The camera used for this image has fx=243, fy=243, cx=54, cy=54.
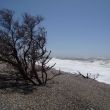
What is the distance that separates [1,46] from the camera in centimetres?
1427

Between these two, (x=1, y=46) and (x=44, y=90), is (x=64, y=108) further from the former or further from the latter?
(x=1, y=46)

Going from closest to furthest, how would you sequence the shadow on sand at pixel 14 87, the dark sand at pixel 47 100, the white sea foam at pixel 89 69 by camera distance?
the dark sand at pixel 47 100
the shadow on sand at pixel 14 87
the white sea foam at pixel 89 69

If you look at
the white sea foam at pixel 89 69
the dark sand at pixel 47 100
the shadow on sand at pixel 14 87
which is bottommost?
the dark sand at pixel 47 100

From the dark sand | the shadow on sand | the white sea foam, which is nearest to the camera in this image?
the dark sand

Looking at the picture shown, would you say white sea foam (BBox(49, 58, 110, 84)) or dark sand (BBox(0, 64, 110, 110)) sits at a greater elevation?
white sea foam (BBox(49, 58, 110, 84))

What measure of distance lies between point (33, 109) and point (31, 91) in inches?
100.0

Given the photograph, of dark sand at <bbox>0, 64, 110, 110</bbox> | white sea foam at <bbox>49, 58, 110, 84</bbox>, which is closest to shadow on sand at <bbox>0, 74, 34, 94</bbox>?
dark sand at <bbox>0, 64, 110, 110</bbox>

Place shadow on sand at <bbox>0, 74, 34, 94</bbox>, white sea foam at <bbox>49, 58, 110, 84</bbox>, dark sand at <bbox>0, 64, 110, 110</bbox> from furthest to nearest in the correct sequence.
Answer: white sea foam at <bbox>49, 58, 110, 84</bbox> < shadow on sand at <bbox>0, 74, 34, 94</bbox> < dark sand at <bbox>0, 64, 110, 110</bbox>

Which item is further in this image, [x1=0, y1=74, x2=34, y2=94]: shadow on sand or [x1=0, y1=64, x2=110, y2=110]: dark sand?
[x1=0, y1=74, x2=34, y2=94]: shadow on sand

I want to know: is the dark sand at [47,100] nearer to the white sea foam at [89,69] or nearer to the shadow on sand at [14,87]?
the shadow on sand at [14,87]

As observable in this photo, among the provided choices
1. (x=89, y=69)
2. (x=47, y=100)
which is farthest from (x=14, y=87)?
(x=89, y=69)

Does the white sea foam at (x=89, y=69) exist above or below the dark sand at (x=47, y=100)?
above

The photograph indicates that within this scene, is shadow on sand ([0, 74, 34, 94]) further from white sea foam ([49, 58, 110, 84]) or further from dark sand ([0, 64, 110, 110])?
white sea foam ([49, 58, 110, 84])

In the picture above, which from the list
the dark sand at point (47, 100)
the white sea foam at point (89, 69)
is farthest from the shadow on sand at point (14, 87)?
the white sea foam at point (89, 69)
